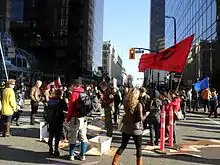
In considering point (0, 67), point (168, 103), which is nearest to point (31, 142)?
point (168, 103)

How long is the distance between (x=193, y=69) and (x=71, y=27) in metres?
42.2

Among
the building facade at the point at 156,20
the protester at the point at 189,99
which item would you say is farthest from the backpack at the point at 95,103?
the building facade at the point at 156,20

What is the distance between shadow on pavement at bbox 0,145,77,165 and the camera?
888 cm

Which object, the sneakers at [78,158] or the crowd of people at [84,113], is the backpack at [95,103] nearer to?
the crowd of people at [84,113]

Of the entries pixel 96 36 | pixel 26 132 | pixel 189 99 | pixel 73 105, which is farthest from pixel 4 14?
pixel 73 105

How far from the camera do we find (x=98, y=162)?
8.85m

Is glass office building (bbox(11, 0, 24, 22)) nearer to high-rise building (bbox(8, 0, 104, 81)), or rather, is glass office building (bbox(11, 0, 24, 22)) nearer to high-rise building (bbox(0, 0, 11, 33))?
high-rise building (bbox(8, 0, 104, 81))

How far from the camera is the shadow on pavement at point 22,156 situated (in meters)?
8.88

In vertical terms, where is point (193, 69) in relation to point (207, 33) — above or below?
below

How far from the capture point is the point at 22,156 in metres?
9.42

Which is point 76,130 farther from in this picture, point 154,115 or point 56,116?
point 154,115

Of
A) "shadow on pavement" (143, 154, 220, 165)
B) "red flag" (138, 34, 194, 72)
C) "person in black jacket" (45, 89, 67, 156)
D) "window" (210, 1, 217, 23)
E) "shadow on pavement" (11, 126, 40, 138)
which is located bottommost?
"shadow on pavement" (143, 154, 220, 165)

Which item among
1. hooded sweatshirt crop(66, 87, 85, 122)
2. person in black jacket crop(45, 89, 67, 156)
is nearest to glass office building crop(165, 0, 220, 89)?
person in black jacket crop(45, 89, 67, 156)

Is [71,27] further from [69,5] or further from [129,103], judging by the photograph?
[129,103]
